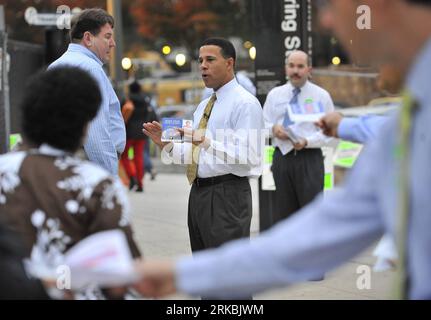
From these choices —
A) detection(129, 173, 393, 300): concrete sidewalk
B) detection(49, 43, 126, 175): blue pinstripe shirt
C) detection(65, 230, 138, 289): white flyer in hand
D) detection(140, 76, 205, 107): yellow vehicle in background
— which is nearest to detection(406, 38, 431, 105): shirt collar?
detection(65, 230, 138, 289): white flyer in hand

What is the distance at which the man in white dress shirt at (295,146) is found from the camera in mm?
8922

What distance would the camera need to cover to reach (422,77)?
233cm

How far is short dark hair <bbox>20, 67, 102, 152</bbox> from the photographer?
321 cm

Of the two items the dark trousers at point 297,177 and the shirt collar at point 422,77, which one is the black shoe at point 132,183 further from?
the shirt collar at point 422,77

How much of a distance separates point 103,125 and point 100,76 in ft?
1.18

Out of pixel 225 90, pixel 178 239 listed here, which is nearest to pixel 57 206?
pixel 225 90

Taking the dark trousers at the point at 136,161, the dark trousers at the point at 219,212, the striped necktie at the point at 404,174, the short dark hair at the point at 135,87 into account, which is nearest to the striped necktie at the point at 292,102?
the dark trousers at the point at 219,212

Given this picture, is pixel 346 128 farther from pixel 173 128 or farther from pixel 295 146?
pixel 295 146

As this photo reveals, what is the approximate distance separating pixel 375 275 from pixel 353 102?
336 inches

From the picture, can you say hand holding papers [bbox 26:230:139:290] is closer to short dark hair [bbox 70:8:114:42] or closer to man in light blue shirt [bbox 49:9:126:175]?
man in light blue shirt [bbox 49:9:126:175]

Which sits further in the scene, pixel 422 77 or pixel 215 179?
pixel 215 179

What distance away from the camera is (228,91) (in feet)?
22.3

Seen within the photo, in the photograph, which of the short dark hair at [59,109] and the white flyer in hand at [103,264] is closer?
the white flyer in hand at [103,264]

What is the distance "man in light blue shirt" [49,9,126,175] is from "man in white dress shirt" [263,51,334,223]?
250 cm
